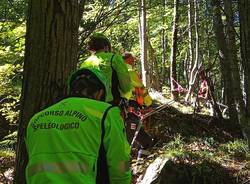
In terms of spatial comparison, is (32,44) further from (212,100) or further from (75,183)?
(212,100)

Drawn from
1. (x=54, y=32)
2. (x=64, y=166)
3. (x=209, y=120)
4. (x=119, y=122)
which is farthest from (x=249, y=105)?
(x=209, y=120)

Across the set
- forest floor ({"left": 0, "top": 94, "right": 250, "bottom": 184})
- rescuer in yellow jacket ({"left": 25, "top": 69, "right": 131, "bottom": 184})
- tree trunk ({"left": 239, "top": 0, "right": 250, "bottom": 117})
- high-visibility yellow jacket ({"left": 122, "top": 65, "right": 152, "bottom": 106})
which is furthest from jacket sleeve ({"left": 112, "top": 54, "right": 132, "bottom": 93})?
rescuer in yellow jacket ({"left": 25, "top": 69, "right": 131, "bottom": 184})

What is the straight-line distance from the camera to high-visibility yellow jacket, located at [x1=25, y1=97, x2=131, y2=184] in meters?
2.48

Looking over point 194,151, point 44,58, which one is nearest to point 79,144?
point 44,58

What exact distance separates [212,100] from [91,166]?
33.5ft

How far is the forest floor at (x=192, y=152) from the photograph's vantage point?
791 cm

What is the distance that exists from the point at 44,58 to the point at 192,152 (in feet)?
18.0

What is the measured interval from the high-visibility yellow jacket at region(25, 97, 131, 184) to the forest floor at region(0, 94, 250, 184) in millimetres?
3630

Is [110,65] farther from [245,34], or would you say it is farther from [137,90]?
[137,90]

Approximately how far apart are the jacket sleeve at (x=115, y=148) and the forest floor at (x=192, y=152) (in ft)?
12.0

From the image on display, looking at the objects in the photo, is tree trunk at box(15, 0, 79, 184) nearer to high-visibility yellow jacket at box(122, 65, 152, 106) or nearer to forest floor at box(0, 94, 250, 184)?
forest floor at box(0, 94, 250, 184)

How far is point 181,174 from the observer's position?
7879mm

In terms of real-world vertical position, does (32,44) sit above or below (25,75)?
above

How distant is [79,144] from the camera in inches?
99.2
